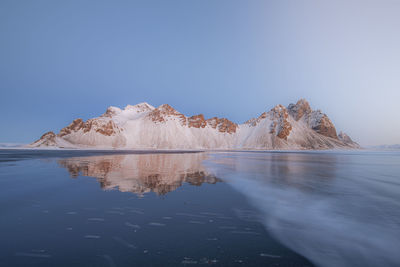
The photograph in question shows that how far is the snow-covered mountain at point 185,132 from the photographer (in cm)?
12706

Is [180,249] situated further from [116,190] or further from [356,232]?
[116,190]

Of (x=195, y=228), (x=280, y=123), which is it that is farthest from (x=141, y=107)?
(x=195, y=228)

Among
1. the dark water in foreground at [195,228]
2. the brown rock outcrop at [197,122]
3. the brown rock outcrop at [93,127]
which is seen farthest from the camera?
the brown rock outcrop at [197,122]

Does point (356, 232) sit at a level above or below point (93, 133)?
below

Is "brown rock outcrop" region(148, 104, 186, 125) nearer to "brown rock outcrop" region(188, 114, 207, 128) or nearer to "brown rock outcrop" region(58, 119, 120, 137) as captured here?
"brown rock outcrop" region(188, 114, 207, 128)

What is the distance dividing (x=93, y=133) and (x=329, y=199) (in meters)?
140

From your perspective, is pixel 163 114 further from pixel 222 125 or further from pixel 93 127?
pixel 222 125

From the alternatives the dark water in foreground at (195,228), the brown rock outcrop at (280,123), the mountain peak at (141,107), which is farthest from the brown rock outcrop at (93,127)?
the dark water in foreground at (195,228)

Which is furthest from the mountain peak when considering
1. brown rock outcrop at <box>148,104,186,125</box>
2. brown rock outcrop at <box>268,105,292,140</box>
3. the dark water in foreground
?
the dark water in foreground

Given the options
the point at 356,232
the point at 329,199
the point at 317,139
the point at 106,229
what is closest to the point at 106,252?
the point at 106,229

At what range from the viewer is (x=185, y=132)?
150 m

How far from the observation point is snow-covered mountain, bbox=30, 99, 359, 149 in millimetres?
127062

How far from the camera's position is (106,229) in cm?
528

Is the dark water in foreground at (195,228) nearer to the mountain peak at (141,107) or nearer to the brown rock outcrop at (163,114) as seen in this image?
the brown rock outcrop at (163,114)
